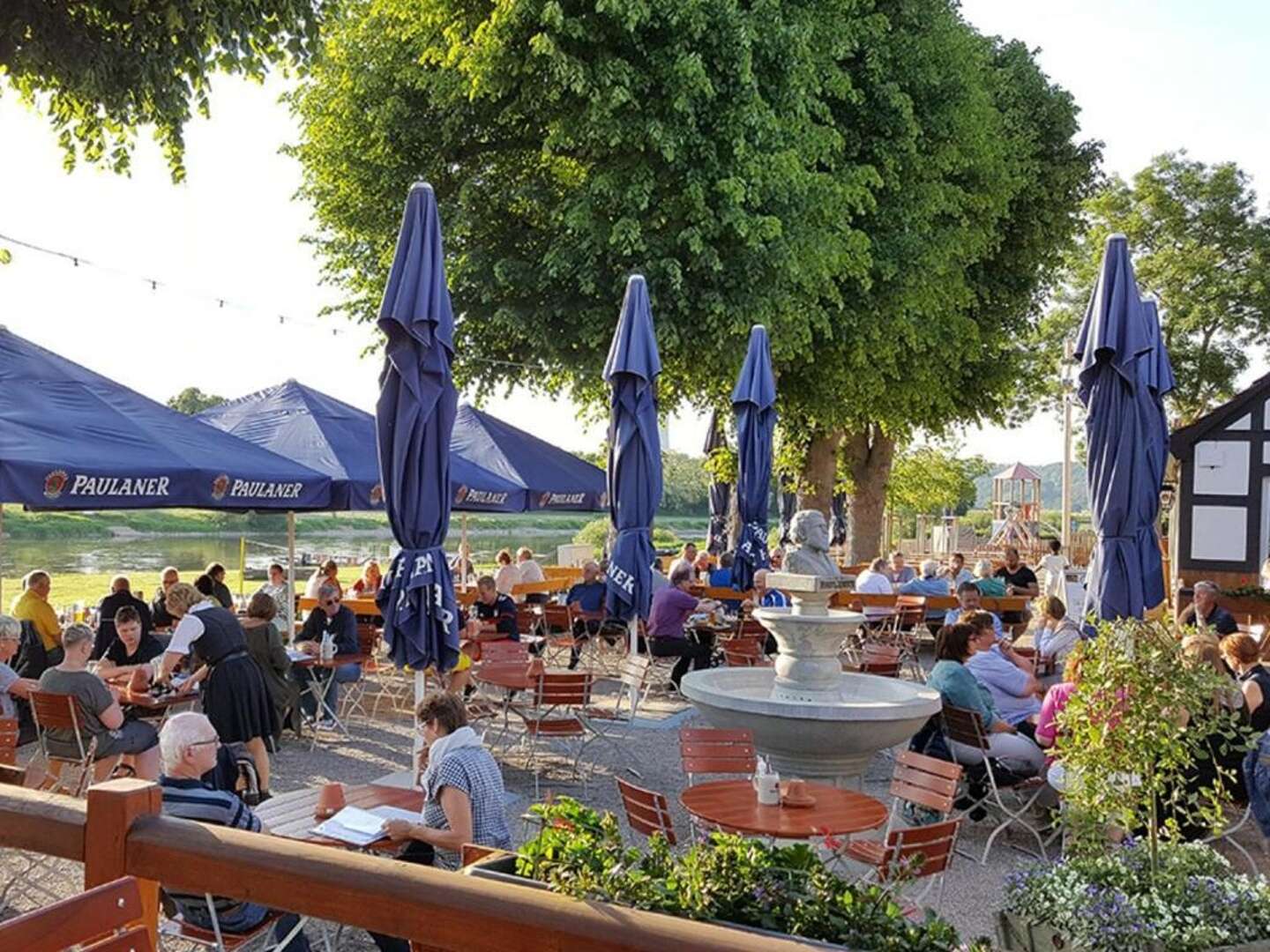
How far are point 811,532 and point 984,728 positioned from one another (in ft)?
7.11

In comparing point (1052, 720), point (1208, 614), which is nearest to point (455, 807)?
point (1052, 720)

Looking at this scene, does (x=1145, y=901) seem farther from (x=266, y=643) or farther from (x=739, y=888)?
(x=266, y=643)

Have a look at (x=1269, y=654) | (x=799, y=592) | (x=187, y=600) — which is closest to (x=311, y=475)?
(x=187, y=600)

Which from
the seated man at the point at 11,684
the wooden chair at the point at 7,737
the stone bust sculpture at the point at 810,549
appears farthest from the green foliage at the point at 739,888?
the seated man at the point at 11,684

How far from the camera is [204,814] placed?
14.6 ft

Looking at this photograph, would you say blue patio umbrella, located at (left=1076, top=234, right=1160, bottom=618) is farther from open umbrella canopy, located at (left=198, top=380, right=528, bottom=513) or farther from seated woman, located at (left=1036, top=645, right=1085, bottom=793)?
open umbrella canopy, located at (left=198, top=380, right=528, bottom=513)

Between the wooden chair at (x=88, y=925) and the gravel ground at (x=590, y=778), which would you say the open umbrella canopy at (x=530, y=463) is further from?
the wooden chair at (x=88, y=925)

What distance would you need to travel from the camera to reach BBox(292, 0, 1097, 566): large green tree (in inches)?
575

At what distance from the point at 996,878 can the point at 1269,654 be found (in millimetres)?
6763

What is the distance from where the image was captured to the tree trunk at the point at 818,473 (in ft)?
75.6

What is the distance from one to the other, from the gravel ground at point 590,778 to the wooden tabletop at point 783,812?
945 millimetres

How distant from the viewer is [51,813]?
117 inches

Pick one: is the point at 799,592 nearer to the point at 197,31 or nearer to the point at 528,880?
the point at 528,880

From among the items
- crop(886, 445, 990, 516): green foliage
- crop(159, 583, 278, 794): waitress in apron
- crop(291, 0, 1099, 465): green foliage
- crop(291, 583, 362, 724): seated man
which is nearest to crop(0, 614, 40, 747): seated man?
crop(159, 583, 278, 794): waitress in apron
